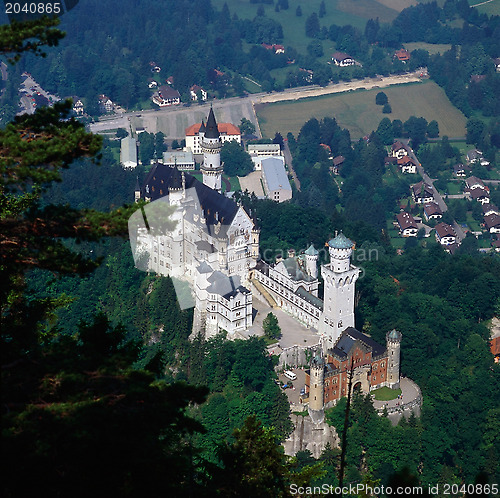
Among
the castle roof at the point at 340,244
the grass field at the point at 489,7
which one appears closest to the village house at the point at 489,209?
the castle roof at the point at 340,244

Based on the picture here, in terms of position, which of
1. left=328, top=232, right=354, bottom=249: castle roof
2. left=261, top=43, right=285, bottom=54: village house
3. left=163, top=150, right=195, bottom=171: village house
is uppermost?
left=328, top=232, right=354, bottom=249: castle roof

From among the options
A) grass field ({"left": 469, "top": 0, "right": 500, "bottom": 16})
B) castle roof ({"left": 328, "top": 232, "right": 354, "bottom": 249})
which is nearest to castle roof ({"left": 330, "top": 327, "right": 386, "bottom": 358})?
castle roof ({"left": 328, "top": 232, "right": 354, "bottom": 249})

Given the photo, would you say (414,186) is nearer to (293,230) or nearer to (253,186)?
(253,186)

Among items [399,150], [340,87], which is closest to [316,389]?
[399,150]

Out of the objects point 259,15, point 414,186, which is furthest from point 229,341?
point 259,15

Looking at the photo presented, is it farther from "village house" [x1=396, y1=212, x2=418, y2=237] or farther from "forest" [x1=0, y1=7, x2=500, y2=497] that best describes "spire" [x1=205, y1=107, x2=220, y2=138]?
"village house" [x1=396, y1=212, x2=418, y2=237]

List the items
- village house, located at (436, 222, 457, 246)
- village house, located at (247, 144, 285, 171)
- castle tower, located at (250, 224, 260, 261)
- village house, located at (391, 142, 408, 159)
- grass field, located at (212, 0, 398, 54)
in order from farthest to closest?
grass field, located at (212, 0, 398, 54), village house, located at (391, 142, 408, 159), village house, located at (247, 144, 285, 171), village house, located at (436, 222, 457, 246), castle tower, located at (250, 224, 260, 261)

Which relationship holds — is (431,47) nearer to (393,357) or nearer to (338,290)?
(338,290)

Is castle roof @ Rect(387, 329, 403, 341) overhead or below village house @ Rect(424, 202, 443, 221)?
overhead

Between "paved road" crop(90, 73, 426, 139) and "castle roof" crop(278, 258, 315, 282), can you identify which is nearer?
"castle roof" crop(278, 258, 315, 282)
